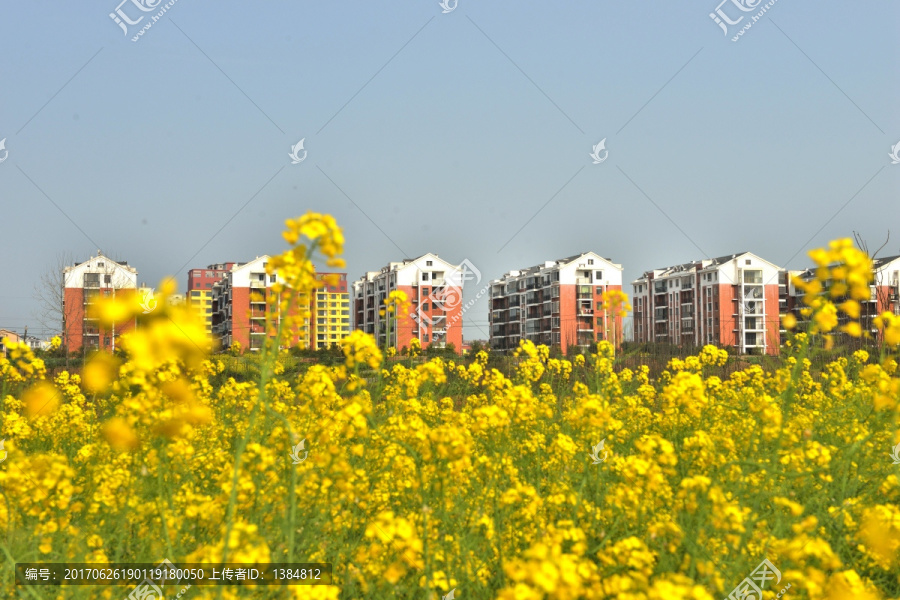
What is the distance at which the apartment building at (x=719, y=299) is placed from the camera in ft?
222

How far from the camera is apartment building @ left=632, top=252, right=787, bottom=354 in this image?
2660 inches

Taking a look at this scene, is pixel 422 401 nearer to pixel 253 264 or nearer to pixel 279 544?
pixel 279 544

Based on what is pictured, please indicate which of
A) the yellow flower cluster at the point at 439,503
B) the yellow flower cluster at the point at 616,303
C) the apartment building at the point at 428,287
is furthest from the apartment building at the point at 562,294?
the yellow flower cluster at the point at 439,503

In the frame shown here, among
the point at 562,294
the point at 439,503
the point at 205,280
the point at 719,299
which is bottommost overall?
the point at 439,503

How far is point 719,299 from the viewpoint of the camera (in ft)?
221

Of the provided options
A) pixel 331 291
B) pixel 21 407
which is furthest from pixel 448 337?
pixel 21 407

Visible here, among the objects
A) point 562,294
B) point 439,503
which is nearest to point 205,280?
point 562,294

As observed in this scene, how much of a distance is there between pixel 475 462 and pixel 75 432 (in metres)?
3.70

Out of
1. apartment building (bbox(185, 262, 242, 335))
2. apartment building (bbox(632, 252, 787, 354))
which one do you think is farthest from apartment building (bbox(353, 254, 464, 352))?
apartment building (bbox(185, 262, 242, 335))

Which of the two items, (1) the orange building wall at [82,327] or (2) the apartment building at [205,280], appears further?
(2) the apartment building at [205,280]

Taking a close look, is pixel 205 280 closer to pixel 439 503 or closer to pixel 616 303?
pixel 616 303

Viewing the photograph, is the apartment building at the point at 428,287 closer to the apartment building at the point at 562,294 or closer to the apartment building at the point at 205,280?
the apartment building at the point at 562,294

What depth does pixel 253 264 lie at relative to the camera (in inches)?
2756

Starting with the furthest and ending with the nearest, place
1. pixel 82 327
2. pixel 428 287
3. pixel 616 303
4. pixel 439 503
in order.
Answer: pixel 428 287 < pixel 82 327 < pixel 616 303 < pixel 439 503
